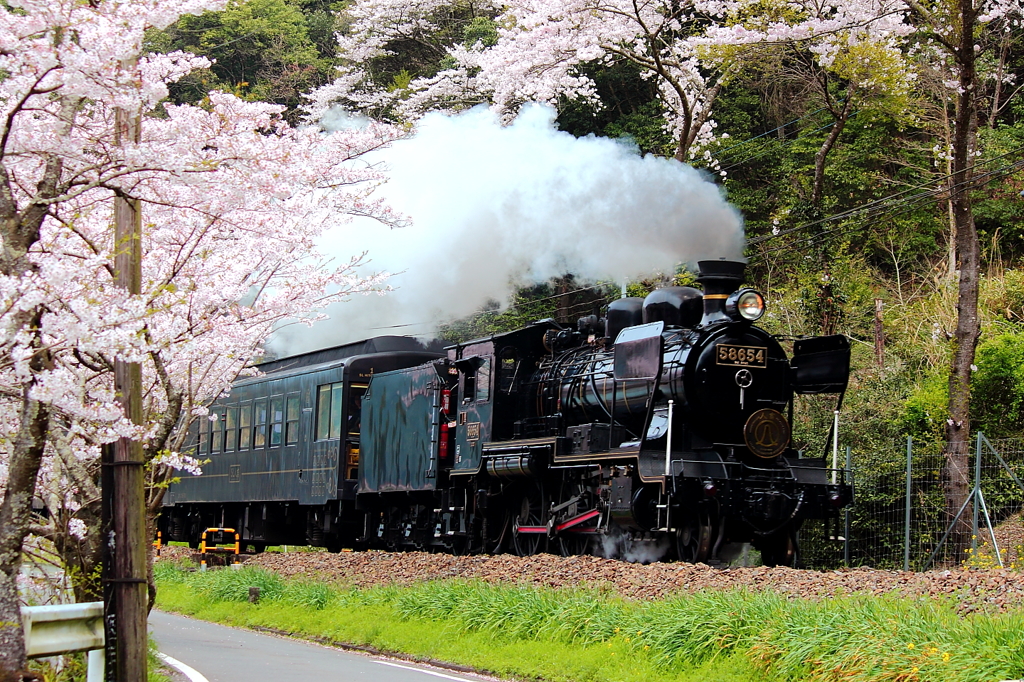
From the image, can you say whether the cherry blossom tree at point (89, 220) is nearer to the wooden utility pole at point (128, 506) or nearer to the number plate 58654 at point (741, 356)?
the wooden utility pole at point (128, 506)

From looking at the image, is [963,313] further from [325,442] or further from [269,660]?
[325,442]

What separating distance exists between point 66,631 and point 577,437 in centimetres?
905

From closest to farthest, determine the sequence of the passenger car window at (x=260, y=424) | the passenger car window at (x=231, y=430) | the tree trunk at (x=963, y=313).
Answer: the tree trunk at (x=963, y=313) < the passenger car window at (x=260, y=424) < the passenger car window at (x=231, y=430)

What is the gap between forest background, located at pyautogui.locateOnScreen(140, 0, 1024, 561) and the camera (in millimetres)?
19156

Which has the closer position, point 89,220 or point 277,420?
point 89,220

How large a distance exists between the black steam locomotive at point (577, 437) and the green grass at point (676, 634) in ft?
7.89

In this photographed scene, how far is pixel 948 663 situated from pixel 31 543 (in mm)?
7114

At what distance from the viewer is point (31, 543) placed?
980cm

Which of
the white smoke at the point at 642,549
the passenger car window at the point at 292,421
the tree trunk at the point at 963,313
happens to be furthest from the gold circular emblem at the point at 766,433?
the passenger car window at the point at 292,421

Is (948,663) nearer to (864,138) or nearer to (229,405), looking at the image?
(229,405)

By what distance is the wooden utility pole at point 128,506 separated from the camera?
721cm

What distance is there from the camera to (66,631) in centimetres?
665

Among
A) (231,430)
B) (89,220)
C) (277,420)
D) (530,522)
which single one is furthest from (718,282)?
(231,430)

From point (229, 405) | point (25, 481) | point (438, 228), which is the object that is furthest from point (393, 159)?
point (25, 481)
